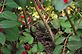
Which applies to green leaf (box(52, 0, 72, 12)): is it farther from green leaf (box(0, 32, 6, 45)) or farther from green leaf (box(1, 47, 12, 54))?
green leaf (box(1, 47, 12, 54))

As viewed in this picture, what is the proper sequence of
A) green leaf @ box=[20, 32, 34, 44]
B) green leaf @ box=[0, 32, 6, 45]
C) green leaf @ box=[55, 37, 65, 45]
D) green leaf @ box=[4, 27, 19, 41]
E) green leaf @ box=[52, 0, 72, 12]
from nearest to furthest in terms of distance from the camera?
green leaf @ box=[52, 0, 72, 12] < green leaf @ box=[0, 32, 6, 45] < green leaf @ box=[4, 27, 19, 41] < green leaf @ box=[55, 37, 65, 45] < green leaf @ box=[20, 32, 34, 44]

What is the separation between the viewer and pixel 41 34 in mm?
Result: 2219

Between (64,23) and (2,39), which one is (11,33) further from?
(64,23)

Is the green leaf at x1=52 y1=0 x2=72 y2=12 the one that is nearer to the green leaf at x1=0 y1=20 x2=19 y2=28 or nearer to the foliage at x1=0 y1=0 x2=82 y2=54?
the foliage at x1=0 y1=0 x2=82 y2=54

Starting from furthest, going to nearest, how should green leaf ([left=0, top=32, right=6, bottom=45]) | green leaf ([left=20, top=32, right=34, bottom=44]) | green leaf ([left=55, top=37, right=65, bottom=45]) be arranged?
1. green leaf ([left=20, top=32, right=34, bottom=44])
2. green leaf ([left=55, top=37, right=65, bottom=45])
3. green leaf ([left=0, top=32, right=6, bottom=45])

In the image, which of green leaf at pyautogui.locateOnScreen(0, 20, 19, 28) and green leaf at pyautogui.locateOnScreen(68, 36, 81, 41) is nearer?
green leaf at pyautogui.locateOnScreen(0, 20, 19, 28)

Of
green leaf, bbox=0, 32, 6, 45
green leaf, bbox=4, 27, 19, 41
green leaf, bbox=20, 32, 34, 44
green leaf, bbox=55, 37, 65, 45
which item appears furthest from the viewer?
green leaf, bbox=20, 32, 34, 44

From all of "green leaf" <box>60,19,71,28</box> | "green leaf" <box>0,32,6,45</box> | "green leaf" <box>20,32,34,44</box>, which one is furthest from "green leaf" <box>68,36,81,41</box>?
Result: "green leaf" <box>0,32,6,45</box>

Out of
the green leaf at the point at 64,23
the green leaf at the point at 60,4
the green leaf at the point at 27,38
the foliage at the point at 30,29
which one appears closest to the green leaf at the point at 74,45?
the foliage at the point at 30,29

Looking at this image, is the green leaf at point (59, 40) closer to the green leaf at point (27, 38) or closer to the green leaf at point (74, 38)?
the green leaf at point (74, 38)

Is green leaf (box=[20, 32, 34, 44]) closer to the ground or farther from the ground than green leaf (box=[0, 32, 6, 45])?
closer to the ground

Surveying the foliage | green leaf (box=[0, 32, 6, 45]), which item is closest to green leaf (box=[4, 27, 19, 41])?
the foliage

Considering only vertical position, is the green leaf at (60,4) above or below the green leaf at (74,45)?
above

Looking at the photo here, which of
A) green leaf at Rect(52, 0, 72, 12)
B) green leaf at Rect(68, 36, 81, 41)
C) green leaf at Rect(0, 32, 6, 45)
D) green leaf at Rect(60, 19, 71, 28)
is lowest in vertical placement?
green leaf at Rect(68, 36, 81, 41)
